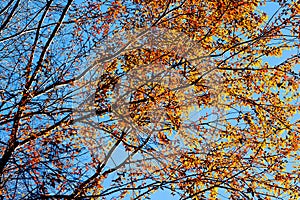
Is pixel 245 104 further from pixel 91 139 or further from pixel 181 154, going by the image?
pixel 91 139

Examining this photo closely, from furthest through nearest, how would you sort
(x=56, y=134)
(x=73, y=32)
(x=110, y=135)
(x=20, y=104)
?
(x=73, y=32), (x=110, y=135), (x=56, y=134), (x=20, y=104)

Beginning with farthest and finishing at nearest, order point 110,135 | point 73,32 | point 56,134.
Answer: point 73,32 → point 110,135 → point 56,134

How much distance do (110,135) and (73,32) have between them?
92.0 inches

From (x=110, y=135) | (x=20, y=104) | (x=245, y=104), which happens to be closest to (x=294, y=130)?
(x=245, y=104)

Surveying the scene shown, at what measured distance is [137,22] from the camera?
8.42 metres

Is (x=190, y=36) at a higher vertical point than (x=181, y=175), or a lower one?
higher

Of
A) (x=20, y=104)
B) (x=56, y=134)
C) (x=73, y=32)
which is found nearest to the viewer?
→ (x=20, y=104)

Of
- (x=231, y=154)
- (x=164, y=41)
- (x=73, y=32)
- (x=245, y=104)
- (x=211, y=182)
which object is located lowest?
(x=211, y=182)

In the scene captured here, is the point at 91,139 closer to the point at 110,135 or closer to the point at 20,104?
the point at 110,135

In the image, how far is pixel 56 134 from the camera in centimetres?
708

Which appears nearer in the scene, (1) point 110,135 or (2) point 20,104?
(2) point 20,104

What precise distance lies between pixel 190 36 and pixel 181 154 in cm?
270

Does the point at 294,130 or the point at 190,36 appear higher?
the point at 190,36

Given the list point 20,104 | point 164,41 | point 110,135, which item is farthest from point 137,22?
point 20,104
